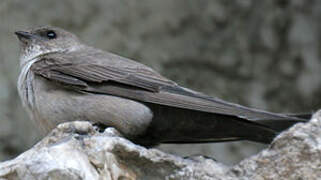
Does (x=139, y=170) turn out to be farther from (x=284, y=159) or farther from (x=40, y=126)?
(x=40, y=126)

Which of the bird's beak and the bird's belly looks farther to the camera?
the bird's beak

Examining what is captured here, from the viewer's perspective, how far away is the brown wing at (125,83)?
4090 millimetres

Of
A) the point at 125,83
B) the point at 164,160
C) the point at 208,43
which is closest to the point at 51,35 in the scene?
the point at 125,83

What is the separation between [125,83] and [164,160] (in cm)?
100

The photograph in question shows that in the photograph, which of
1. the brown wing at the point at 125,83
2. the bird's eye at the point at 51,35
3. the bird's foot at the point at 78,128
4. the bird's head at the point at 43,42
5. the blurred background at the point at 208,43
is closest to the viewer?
the bird's foot at the point at 78,128

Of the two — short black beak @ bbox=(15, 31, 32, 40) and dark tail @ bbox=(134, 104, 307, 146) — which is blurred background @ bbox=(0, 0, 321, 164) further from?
dark tail @ bbox=(134, 104, 307, 146)

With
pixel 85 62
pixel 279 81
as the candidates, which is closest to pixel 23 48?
pixel 85 62

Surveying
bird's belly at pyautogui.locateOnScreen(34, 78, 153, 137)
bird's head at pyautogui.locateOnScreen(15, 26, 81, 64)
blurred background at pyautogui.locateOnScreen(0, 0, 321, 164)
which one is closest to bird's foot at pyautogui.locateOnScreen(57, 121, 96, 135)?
bird's belly at pyautogui.locateOnScreen(34, 78, 153, 137)

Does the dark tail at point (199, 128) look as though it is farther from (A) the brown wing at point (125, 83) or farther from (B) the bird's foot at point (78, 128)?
(B) the bird's foot at point (78, 128)

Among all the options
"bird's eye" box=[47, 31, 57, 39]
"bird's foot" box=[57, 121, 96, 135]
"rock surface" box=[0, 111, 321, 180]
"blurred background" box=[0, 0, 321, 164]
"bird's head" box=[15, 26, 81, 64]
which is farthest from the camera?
"blurred background" box=[0, 0, 321, 164]

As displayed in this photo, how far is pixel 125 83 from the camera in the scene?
170 inches

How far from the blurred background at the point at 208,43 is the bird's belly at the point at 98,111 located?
2.11 meters

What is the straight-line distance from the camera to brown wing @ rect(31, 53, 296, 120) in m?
4.09

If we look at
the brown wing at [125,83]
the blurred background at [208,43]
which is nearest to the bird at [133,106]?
the brown wing at [125,83]
